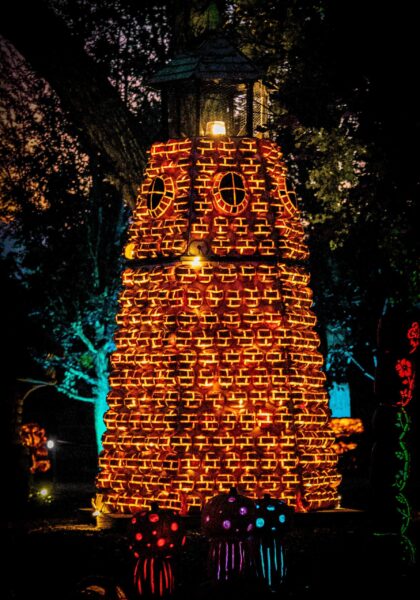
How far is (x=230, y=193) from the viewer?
622 inches

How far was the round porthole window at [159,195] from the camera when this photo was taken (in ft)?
52.7

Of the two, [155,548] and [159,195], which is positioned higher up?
[159,195]

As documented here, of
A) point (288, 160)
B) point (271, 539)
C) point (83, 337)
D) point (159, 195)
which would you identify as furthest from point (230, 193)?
point (83, 337)

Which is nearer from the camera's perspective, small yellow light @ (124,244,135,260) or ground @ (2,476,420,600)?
ground @ (2,476,420,600)

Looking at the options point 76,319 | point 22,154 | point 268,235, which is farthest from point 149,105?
point 268,235

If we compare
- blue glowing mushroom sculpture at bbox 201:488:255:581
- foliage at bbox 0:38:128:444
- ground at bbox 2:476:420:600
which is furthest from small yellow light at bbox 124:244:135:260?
foliage at bbox 0:38:128:444

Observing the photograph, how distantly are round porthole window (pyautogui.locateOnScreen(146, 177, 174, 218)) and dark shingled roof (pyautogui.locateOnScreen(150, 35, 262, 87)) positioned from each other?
159 centimetres

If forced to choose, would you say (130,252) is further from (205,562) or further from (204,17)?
(205,562)

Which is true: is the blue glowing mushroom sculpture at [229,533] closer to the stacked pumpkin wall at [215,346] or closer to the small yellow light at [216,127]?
the stacked pumpkin wall at [215,346]

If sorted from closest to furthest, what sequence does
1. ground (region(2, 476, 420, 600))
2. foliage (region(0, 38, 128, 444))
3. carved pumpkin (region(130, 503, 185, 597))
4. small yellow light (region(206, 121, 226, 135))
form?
carved pumpkin (region(130, 503, 185, 597)) → ground (region(2, 476, 420, 600)) → small yellow light (region(206, 121, 226, 135)) → foliage (region(0, 38, 128, 444))

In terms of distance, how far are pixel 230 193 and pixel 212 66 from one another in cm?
204

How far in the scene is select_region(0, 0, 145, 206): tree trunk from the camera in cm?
1719

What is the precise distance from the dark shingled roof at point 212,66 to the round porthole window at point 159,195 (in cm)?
159

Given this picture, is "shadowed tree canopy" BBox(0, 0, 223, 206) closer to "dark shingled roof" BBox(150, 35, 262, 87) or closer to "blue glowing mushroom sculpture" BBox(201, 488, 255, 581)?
"dark shingled roof" BBox(150, 35, 262, 87)
